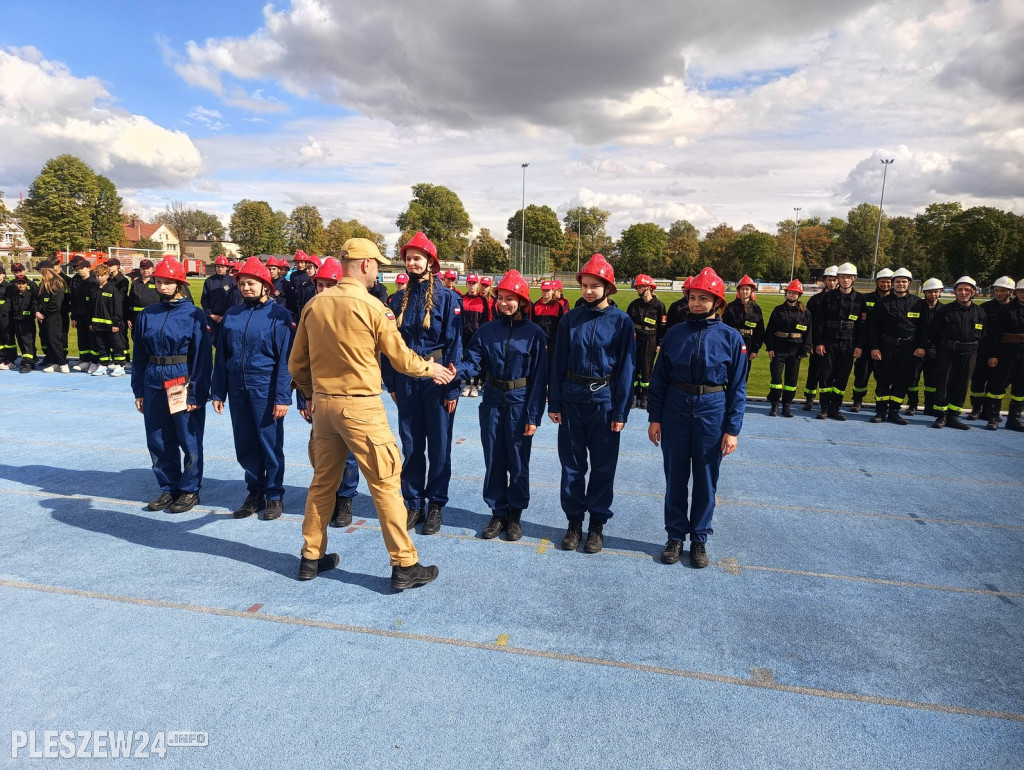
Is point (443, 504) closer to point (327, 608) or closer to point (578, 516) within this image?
point (578, 516)

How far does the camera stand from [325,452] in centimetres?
396

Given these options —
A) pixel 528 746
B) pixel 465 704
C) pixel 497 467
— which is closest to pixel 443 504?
pixel 497 467

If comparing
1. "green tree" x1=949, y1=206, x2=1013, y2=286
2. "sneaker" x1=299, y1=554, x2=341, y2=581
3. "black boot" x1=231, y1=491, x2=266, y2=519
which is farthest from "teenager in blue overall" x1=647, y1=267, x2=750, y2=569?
"green tree" x1=949, y1=206, x2=1013, y2=286

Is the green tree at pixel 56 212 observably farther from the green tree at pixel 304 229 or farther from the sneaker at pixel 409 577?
the sneaker at pixel 409 577

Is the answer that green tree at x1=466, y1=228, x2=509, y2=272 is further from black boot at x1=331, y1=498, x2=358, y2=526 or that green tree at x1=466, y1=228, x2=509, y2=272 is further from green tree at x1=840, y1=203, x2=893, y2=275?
black boot at x1=331, y1=498, x2=358, y2=526

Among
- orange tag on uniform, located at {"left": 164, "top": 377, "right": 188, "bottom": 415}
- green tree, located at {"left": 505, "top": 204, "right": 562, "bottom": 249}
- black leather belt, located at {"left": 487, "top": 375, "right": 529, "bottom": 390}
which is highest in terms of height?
green tree, located at {"left": 505, "top": 204, "right": 562, "bottom": 249}

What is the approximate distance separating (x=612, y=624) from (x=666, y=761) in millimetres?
1083

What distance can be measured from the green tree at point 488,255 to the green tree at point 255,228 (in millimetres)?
30718

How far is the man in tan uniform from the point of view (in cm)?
379

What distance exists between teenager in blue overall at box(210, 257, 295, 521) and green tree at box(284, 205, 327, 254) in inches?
3798

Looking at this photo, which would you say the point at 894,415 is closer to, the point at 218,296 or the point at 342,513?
the point at 342,513

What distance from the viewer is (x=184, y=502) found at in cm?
540

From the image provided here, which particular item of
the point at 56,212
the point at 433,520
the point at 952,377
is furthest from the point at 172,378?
the point at 56,212

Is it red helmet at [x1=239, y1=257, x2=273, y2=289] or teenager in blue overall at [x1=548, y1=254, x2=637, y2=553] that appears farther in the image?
red helmet at [x1=239, y1=257, x2=273, y2=289]
